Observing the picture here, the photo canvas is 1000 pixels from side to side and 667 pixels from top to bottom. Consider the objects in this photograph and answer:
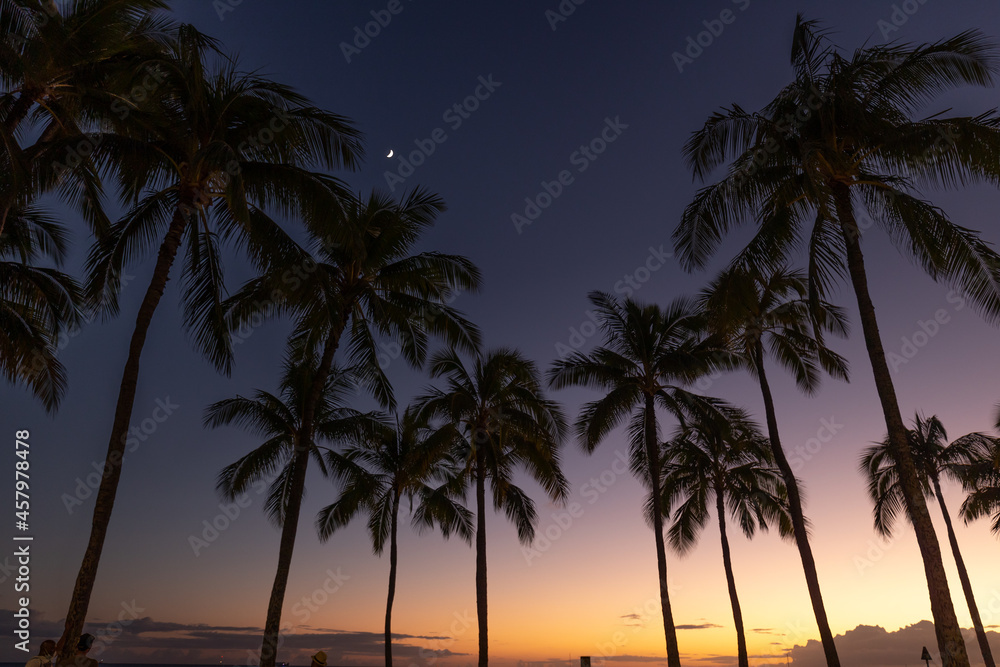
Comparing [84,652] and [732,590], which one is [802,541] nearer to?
[732,590]

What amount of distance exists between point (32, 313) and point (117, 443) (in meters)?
7.62

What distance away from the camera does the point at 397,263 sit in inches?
675

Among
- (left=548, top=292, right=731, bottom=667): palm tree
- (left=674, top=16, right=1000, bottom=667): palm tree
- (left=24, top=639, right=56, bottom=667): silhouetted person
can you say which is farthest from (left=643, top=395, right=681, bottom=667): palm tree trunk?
(left=24, top=639, right=56, bottom=667): silhouetted person

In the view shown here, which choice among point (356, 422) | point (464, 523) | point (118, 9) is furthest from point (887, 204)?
point (464, 523)

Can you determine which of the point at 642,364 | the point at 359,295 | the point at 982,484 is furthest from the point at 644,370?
the point at 982,484

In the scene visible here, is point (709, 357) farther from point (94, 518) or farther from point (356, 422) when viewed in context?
point (94, 518)

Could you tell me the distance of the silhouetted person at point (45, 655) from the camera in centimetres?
789

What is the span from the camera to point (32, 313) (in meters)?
16.0

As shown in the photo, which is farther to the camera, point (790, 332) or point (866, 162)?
point (790, 332)

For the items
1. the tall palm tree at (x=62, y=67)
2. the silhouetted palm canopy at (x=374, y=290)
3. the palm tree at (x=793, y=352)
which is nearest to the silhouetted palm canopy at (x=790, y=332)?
the palm tree at (x=793, y=352)

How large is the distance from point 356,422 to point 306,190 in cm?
1119

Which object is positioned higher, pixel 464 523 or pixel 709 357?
pixel 709 357

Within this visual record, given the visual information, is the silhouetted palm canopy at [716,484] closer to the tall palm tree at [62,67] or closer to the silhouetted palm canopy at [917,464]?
the silhouetted palm canopy at [917,464]

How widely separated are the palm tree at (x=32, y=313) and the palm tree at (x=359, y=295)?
14.0 ft
